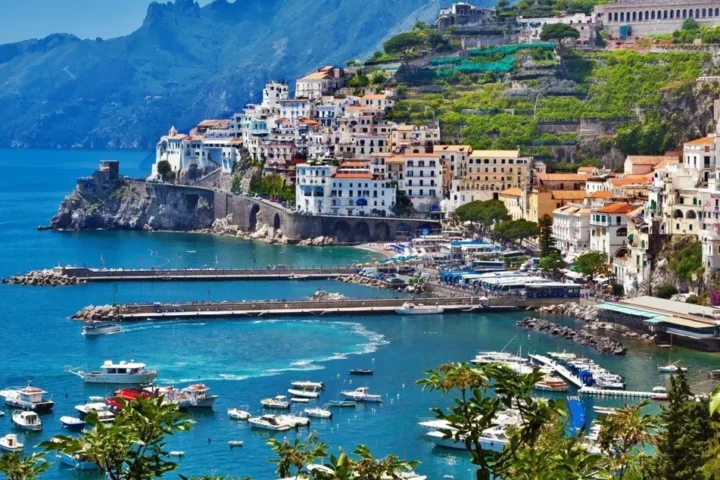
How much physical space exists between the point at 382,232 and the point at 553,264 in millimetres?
19198

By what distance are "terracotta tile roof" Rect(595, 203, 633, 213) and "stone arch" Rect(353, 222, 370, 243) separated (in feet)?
64.2

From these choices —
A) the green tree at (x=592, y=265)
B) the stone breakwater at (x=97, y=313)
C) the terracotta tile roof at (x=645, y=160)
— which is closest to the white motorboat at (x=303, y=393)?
the stone breakwater at (x=97, y=313)

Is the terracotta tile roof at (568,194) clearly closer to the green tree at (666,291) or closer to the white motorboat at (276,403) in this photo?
the green tree at (666,291)

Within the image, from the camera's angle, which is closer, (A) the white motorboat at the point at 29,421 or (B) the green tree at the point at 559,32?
(A) the white motorboat at the point at 29,421

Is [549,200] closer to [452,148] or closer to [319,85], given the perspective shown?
[452,148]

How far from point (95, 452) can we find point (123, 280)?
174 ft

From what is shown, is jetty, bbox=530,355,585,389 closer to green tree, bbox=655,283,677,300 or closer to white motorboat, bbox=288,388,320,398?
white motorboat, bbox=288,388,320,398

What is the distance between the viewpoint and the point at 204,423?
39.5m

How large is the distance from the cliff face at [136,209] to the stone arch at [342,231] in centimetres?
1161

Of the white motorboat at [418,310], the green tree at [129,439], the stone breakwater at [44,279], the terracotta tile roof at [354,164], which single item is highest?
the terracotta tile roof at [354,164]

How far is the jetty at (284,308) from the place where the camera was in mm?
57156

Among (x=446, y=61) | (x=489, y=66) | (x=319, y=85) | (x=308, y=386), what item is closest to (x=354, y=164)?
(x=489, y=66)

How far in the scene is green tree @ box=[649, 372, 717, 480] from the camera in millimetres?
25453

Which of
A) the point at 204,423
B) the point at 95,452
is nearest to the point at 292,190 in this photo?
the point at 204,423
